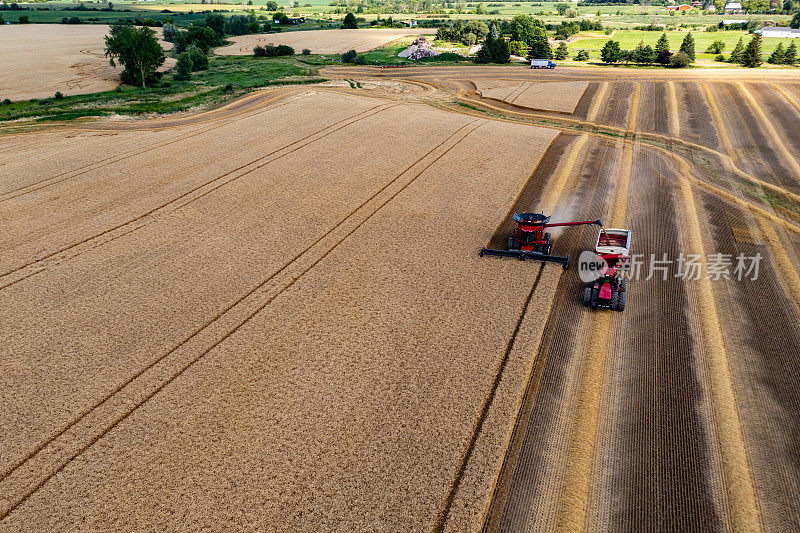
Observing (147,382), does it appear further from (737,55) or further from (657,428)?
(737,55)

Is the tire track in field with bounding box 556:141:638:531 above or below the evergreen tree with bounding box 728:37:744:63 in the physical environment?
below

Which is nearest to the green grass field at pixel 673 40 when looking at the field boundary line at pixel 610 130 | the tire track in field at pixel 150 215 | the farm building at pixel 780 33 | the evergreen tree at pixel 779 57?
the farm building at pixel 780 33

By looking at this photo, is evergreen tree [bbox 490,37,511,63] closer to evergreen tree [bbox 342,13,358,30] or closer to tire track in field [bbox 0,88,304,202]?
tire track in field [bbox 0,88,304,202]

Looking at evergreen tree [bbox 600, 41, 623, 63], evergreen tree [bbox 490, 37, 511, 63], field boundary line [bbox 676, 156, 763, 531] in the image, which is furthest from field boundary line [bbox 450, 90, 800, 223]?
evergreen tree [bbox 600, 41, 623, 63]

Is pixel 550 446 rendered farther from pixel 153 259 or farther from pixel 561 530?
pixel 153 259

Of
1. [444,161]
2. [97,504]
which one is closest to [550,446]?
[97,504]

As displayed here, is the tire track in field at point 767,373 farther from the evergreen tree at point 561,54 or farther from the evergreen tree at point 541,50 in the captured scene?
the evergreen tree at point 561,54

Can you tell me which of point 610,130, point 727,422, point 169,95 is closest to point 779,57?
point 610,130
